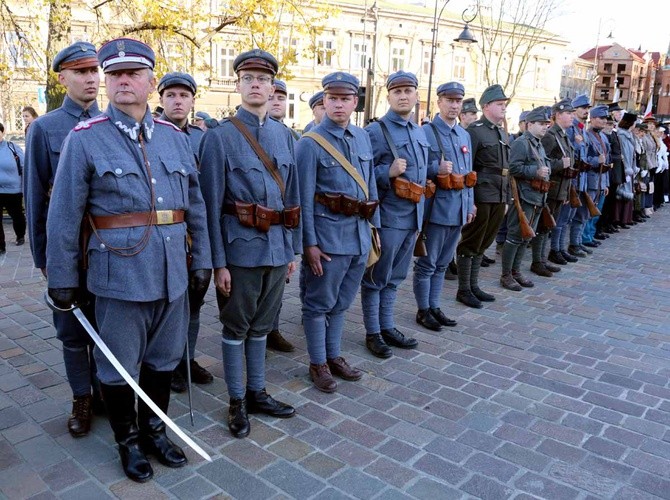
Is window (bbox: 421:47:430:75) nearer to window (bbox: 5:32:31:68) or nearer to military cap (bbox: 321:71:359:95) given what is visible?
window (bbox: 5:32:31:68)

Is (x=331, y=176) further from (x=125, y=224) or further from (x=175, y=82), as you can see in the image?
(x=125, y=224)

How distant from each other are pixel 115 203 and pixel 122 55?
690 mm

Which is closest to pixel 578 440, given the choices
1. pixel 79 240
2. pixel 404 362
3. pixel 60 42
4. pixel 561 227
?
pixel 404 362

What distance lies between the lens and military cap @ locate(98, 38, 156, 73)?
8.62ft

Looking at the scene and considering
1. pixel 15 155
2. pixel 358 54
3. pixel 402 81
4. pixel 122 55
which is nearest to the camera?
pixel 122 55

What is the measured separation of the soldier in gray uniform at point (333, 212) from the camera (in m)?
3.86

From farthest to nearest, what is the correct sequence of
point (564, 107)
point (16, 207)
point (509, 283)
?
point (16, 207)
point (564, 107)
point (509, 283)

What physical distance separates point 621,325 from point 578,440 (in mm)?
2694

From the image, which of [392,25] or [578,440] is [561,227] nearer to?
[578,440]

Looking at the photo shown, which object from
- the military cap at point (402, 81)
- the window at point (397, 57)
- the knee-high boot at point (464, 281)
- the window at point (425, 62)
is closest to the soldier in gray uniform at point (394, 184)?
the military cap at point (402, 81)

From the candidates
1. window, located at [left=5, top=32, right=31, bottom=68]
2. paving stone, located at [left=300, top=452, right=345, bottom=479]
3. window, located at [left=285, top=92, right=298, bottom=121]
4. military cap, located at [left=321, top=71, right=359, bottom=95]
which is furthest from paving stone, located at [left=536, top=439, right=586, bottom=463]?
window, located at [left=285, top=92, right=298, bottom=121]

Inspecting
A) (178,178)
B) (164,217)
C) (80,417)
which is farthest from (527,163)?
(80,417)

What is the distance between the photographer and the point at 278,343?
477 cm

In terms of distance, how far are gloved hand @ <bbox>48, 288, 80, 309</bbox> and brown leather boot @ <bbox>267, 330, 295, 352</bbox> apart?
7.33 feet
